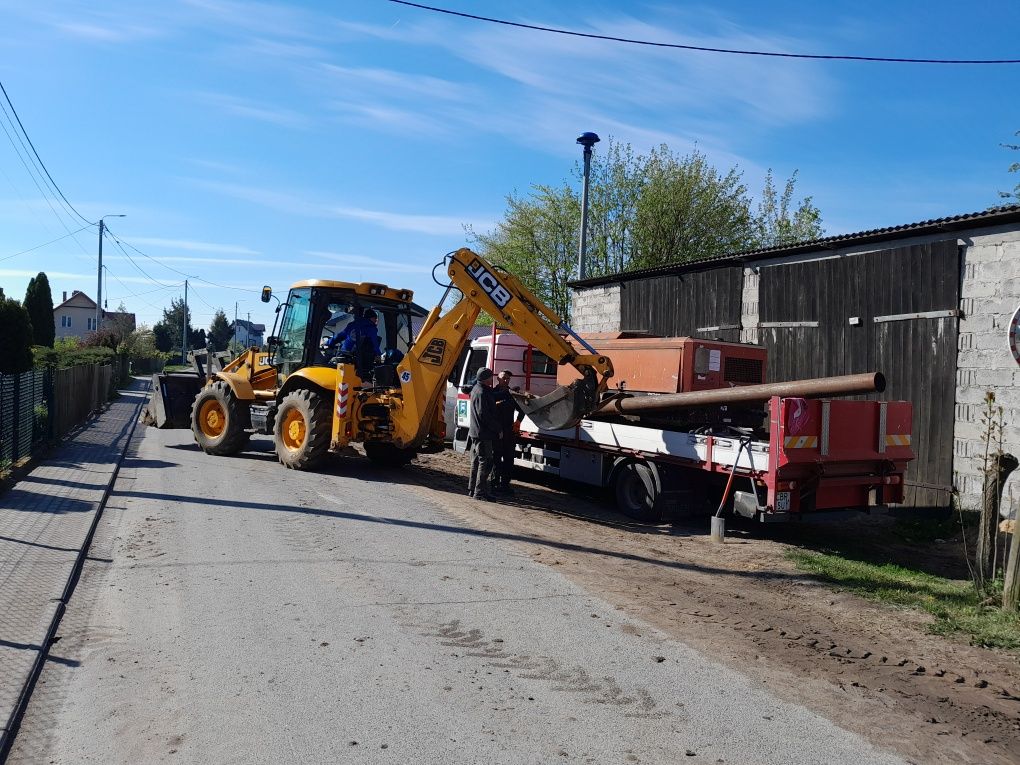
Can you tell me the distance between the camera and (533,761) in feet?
12.8

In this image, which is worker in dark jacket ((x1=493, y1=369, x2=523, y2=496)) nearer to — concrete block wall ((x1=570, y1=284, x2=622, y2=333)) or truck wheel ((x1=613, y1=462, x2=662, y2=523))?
truck wheel ((x1=613, y1=462, x2=662, y2=523))

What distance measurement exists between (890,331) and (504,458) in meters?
6.27

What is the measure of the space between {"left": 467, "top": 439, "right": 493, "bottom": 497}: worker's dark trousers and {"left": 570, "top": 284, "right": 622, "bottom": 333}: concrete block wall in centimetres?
850

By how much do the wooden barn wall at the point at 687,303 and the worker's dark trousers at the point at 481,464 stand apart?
21.9 ft

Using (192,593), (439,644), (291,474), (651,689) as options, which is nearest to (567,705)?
(651,689)

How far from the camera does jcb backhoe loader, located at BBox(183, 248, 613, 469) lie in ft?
37.0

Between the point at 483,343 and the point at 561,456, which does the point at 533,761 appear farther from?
the point at 483,343

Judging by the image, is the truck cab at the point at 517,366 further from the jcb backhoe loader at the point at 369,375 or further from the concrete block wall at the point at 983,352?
the concrete block wall at the point at 983,352

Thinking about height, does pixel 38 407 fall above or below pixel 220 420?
above

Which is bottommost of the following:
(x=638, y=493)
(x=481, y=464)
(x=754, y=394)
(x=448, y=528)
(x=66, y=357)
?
(x=448, y=528)

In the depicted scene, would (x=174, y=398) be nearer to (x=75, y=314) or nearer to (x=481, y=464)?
(x=481, y=464)

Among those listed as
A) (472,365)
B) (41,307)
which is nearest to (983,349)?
(472,365)

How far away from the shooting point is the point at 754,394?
9297 millimetres

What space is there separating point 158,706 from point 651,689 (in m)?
2.71
